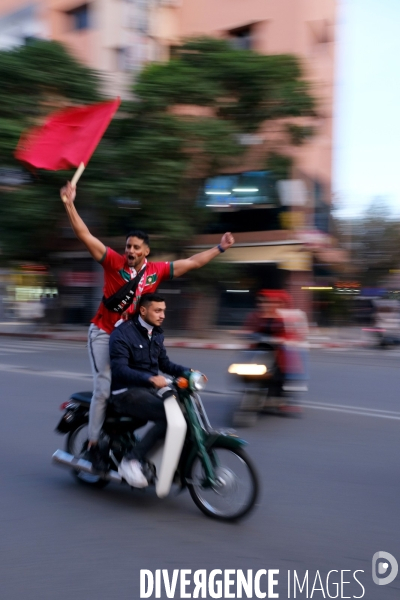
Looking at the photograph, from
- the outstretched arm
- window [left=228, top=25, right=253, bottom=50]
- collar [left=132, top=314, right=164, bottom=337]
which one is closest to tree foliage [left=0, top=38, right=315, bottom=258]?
window [left=228, top=25, right=253, bottom=50]

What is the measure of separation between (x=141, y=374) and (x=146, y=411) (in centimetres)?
24

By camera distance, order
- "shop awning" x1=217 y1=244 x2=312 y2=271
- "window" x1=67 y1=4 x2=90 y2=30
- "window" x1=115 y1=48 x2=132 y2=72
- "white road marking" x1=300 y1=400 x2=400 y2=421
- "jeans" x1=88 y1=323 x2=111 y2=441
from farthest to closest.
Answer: "window" x1=67 y1=4 x2=90 y2=30, "shop awning" x1=217 y1=244 x2=312 y2=271, "window" x1=115 y1=48 x2=132 y2=72, "white road marking" x1=300 y1=400 x2=400 y2=421, "jeans" x1=88 y1=323 x2=111 y2=441

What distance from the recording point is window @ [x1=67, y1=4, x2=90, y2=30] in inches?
1173

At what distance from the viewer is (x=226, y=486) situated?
4473 millimetres

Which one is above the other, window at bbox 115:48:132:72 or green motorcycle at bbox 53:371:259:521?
window at bbox 115:48:132:72

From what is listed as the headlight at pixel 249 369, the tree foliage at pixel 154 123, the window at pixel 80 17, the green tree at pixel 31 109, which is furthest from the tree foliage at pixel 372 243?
the headlight at pixel 249 369

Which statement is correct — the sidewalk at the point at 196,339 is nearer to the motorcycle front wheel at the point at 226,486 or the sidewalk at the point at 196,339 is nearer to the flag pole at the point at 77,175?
the flag pole at the point at 77,175

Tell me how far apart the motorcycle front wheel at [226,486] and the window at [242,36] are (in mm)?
24584

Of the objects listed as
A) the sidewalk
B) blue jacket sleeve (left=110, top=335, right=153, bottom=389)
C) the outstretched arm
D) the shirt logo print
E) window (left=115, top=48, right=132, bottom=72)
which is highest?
window (left=115, top=48, right=132, bottom=72)

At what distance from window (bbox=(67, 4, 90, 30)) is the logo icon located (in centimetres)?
2939

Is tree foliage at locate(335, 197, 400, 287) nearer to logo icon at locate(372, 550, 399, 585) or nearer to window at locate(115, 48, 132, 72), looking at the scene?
window at locate(115, 48, 132, 72)

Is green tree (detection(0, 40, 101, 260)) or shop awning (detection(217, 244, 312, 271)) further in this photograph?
shop awning (detection(217, 244, 312, 271))

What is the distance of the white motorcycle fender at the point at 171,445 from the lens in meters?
4.42

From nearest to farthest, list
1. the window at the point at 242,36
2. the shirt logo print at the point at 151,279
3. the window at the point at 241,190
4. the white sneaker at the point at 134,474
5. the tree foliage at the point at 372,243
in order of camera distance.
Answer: the white sneaker at the point at 134,474, the shirt logo print at the point at 151,279, the window at the point at 241,190, the window at the point at 242,36, the tree foliage at the point at 372,243
